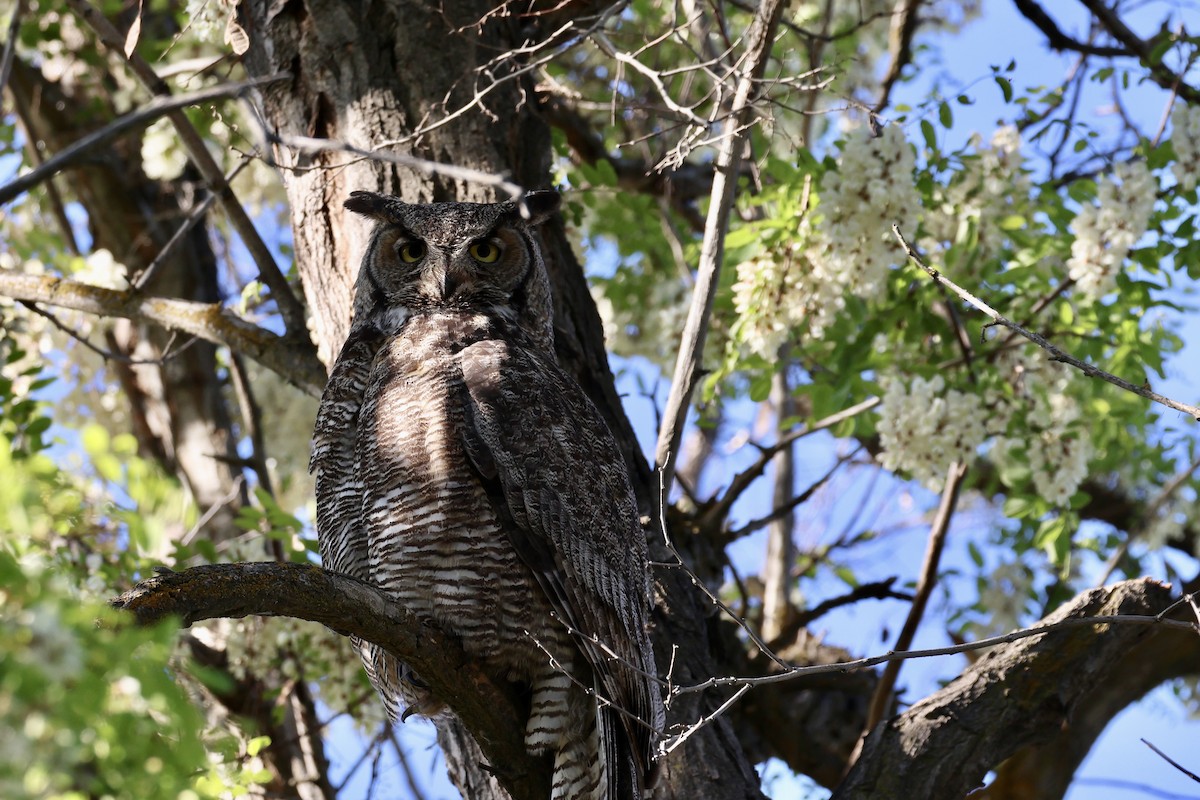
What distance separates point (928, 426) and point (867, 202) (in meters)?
0.73

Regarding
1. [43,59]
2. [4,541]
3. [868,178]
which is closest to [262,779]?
[4,541]

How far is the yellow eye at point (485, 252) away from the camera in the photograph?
3015mm

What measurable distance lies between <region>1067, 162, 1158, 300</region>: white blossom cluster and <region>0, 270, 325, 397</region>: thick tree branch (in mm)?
2333

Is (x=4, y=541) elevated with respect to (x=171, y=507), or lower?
lower

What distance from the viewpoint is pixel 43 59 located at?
6035mm

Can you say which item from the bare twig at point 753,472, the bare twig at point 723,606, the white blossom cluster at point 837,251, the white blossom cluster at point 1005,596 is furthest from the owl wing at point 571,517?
the white blossom cluster at point 1005,596

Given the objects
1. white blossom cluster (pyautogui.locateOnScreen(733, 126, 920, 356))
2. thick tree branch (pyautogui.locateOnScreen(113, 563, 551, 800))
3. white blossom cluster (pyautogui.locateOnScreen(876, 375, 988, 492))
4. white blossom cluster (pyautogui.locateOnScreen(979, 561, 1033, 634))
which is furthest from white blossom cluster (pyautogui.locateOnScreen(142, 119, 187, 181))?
white blossom cluster (pyautogui.locateOnScreen(979, 561, 1033, 634))

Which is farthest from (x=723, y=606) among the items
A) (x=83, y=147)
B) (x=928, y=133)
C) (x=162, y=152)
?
(x=162, y=152)

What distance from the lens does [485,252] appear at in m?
3.05

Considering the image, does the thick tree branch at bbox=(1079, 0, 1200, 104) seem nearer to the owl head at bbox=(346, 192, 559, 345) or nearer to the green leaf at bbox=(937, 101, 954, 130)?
the green leaf at bbox=(937, 101, 954, 130)

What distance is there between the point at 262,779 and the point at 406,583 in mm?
489

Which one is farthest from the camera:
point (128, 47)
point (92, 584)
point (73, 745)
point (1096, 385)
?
point (1096, 385)

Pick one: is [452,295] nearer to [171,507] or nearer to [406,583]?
[406,583]

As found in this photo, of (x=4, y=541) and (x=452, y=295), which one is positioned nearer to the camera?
(x=4, y=541)
